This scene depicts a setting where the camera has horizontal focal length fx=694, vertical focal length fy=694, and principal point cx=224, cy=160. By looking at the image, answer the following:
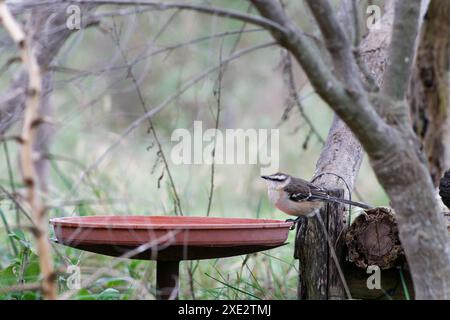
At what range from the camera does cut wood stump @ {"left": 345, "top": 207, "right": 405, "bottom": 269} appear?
134 inches

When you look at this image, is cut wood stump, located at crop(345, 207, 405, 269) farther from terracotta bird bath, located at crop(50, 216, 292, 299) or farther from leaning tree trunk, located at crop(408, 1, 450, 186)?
leaning tree trunk, located at crop(408, 1, 450, 186)

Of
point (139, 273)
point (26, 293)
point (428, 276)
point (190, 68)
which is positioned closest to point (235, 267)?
point (139, 273)

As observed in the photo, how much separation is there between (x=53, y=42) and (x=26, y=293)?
1.73 meters

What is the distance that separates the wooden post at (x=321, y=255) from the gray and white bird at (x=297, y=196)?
0.08 m

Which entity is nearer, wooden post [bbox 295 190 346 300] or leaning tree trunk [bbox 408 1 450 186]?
wooden post [bbox 295 190 346 300]

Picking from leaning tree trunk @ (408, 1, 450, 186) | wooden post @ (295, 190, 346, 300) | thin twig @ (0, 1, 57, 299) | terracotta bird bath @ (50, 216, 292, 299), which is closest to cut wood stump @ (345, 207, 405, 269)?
wooden post @ (295, 190, 346, 300)

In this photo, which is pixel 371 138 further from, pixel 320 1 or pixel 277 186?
pixel 277 186

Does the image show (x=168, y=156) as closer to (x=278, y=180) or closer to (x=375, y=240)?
(x=278, y=180)

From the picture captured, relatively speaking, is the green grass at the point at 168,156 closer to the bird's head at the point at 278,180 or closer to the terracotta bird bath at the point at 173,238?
the bird's head at the point at 278,180

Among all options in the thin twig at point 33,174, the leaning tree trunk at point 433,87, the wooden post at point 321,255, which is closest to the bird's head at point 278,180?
the wooden post at point 321,255

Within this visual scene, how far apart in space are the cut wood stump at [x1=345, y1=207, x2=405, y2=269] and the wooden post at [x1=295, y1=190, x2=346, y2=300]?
8cm

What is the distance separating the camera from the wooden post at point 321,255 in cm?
348

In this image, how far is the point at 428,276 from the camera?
8.63 ft
